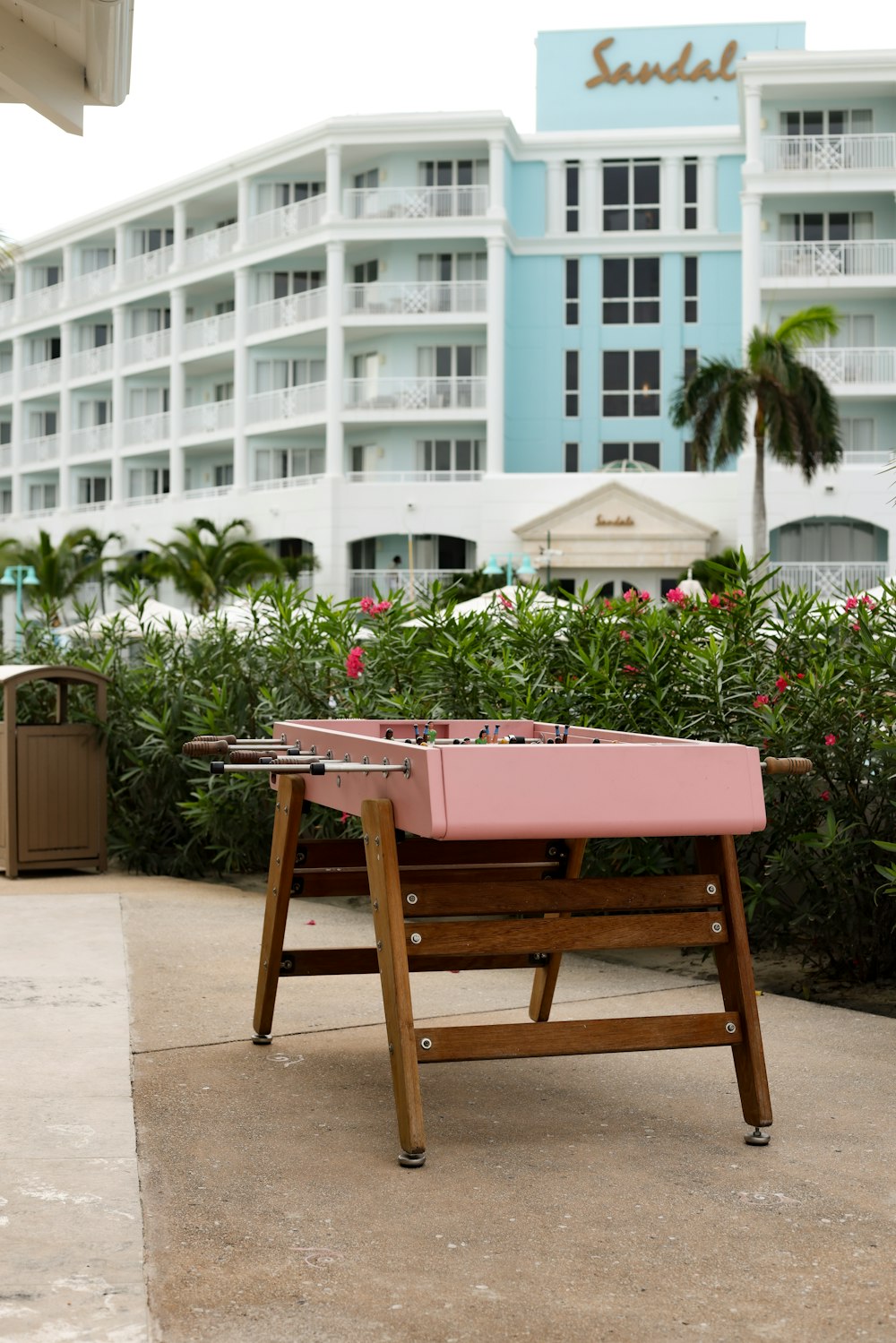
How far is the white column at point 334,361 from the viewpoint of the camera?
41.2 meters

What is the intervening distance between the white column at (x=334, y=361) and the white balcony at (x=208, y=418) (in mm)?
4507

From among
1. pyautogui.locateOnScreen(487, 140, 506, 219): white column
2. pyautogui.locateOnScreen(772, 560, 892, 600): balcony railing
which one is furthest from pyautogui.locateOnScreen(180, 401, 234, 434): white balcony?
pyautogui.locateOnScreen(772, 560, 892, 600): balcony railing

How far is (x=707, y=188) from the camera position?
141 ft

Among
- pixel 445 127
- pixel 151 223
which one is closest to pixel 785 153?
pixel 445 127

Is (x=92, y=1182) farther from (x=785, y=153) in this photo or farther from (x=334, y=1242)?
(x=785, y=153)

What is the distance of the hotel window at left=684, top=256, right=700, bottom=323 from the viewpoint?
43.5m

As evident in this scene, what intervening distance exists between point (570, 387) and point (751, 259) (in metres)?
7.57

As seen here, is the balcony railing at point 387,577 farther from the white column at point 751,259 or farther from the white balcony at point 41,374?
the white balcony at point 41,374

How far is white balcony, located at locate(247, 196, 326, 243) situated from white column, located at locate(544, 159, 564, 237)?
251 inches

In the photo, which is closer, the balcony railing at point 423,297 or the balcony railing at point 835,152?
the balcony railing at point 835,152

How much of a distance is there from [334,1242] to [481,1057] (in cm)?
76

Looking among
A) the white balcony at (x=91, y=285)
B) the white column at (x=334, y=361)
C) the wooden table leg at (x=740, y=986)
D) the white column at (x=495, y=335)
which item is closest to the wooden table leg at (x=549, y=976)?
the wooden table leg at (x=740, y=986)

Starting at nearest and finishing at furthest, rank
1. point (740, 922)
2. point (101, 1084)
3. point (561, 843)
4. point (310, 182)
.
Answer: point (740, 922) < point (101, 1084) < point (561, 843) < point (310, 182)

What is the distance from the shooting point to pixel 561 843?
17.5 ft
